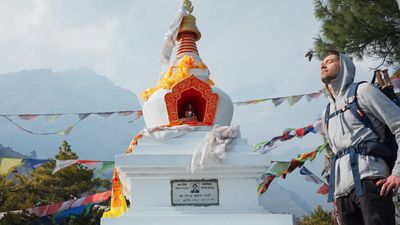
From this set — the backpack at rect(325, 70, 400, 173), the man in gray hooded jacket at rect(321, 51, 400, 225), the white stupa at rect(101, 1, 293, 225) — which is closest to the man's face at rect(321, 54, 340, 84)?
the man in gray hooded jacket at rect(321, 51, 400, 225)

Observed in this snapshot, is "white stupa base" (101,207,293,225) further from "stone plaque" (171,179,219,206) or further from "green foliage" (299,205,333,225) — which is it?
"green foliage" (299,205,333,225)

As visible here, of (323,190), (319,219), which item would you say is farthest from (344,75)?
(319,219)

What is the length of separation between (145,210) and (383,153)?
3.02m

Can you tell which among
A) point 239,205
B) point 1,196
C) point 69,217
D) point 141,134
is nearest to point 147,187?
point 141,134

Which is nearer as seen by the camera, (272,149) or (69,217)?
(272,149)

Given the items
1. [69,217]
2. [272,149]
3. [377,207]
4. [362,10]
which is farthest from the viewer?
[69,217]

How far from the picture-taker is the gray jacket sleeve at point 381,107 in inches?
93.9

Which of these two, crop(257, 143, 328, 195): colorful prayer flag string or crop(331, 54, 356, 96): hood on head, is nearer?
crop(331, 54, 356, 96): hood on head

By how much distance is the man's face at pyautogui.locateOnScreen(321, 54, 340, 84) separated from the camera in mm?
2717

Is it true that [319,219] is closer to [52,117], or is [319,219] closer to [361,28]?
[361,28]

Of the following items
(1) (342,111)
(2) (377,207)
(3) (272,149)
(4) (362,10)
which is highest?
(4) (362,10)

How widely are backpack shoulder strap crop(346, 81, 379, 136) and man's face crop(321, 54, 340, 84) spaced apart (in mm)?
140

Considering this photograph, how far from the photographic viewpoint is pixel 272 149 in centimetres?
948

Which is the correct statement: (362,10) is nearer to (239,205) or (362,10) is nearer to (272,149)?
(272,149)
